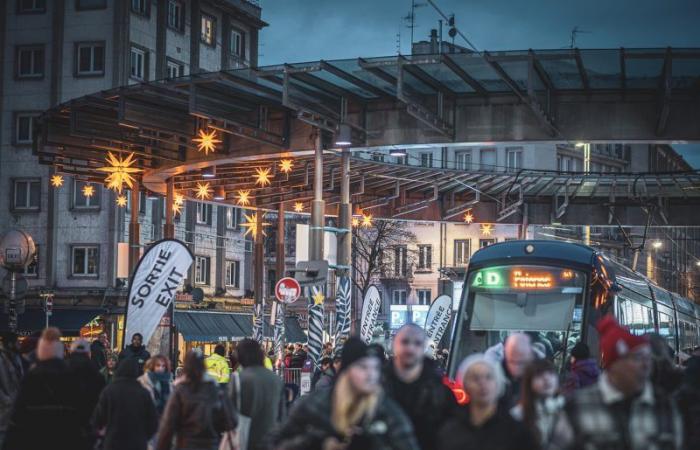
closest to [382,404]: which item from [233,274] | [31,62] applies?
[31,62]

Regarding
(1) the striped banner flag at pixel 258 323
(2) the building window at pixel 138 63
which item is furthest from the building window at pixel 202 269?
(1) the striped banner flag at pixel 258 323

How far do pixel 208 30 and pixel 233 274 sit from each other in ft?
43.2

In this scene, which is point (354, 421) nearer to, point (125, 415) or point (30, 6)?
point (125, 415)

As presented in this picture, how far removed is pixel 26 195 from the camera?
205 feet

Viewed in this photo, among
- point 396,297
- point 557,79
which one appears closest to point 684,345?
point 557,79

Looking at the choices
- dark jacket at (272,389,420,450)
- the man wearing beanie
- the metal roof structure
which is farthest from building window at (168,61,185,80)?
the man wearing beanie

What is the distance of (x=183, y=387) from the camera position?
12320mm

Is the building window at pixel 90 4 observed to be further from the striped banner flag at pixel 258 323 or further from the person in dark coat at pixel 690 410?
the person in dark coat at pixel 690 410

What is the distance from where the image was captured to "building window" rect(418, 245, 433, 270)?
317 feet

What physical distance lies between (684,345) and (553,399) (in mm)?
30044

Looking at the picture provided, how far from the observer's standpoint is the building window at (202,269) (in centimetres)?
6878

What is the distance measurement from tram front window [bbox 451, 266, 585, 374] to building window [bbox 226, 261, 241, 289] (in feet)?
164

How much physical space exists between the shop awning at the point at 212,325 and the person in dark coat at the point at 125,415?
47266 millimetres

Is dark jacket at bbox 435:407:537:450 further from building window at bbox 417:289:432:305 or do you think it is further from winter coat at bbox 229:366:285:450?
building window at bbox 417:289:432:305
